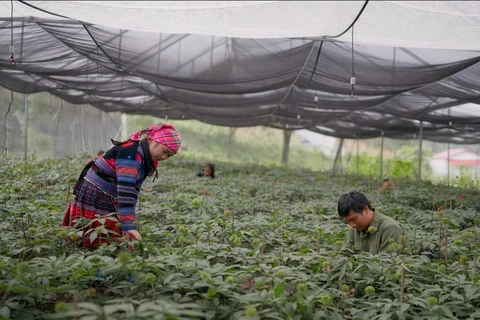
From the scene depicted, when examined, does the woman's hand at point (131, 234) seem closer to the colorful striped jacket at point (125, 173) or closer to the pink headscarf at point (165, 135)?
the colorful striped jacket at point (125, 173)

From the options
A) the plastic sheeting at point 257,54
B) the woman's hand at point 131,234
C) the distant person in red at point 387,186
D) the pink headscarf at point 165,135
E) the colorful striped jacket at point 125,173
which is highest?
the plastic sheeting at point 257,54

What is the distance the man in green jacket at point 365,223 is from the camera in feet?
10.6

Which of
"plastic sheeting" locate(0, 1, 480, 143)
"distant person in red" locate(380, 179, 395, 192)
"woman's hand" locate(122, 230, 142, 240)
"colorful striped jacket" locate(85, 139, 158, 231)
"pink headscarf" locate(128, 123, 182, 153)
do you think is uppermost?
"plastic sheeting" locate(0, 1, 480, 143)

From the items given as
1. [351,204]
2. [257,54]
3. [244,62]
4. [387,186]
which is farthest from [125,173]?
[387,186]

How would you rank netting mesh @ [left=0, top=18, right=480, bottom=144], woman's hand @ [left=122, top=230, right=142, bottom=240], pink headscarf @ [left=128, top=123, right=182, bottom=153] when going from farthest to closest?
netting mesh @ [left=0, top=18, right=480, bottom=144]
pink headscarf @ [left=128, top=123, right=182, bottom=153]
woman's hand @ [left=122, top=230, right=142, bottom=240]

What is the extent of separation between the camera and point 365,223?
329 centimetres

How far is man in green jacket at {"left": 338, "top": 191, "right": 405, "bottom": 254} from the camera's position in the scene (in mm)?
3225

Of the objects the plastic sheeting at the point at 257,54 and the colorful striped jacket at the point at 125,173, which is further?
the plastic sheeting at the point at 257,54

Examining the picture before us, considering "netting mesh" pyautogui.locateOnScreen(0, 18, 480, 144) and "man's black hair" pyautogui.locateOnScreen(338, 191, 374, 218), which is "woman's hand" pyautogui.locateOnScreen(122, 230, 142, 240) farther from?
"netting mesh" pyautogui.locateOnScreen(0, 18, 480, 144)

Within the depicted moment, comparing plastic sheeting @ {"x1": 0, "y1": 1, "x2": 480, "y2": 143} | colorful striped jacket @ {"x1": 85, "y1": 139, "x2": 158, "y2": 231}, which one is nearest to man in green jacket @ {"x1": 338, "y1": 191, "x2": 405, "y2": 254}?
colorful striped jacket @ {"x1": 85, "y1": 139, "x2": 158, "y2": 231}

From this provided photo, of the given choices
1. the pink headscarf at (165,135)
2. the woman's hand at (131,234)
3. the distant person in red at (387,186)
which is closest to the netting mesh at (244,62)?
the distant person in red at (387,186)

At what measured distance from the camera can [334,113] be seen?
1176 centimetres

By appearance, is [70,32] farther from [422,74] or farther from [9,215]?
[422,74]

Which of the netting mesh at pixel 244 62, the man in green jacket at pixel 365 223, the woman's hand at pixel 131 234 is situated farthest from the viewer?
the netting mesh at pixel 244 62
